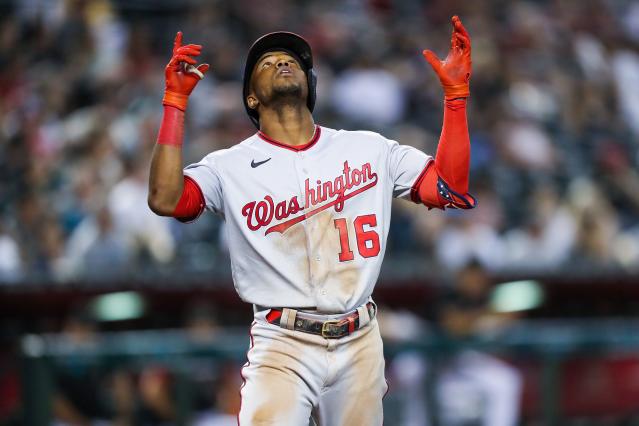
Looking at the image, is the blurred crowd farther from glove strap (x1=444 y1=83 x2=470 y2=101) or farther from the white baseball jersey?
glove strap (x1=444 y1=83 x2=470 y2=101)

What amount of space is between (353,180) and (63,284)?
14.7 feet

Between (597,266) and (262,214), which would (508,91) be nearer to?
(597,266)

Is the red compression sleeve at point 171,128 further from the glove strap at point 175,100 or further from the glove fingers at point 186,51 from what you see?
the glove fingers at point 186,51

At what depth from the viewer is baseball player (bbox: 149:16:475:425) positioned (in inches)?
160

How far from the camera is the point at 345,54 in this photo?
1152 cm

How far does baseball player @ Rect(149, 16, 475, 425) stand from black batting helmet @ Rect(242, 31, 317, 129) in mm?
26

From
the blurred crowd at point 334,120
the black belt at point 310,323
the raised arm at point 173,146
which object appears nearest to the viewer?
the raised arm at point 173,146

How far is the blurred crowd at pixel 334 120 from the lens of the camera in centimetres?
904

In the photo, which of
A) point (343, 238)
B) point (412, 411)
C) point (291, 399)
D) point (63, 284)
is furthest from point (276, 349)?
point (63, 284)

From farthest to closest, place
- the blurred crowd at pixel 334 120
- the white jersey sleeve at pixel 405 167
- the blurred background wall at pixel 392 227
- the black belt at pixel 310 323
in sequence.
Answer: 1. the blurred crowd at pixel 334 120
2. the blurred background wall at pixel 392 227
3. the white jersey sleeve at pixel 405 167
4. the black belt at pixel 310 323

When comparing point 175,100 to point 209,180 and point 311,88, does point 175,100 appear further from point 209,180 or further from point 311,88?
point 311,88

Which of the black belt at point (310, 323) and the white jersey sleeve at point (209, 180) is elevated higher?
the white jersey sleeve at point (209, 180)

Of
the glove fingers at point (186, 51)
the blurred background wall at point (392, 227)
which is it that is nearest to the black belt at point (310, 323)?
the glove fingers at point (186, 51)

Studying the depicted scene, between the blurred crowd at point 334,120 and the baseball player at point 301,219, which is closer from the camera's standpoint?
the baseball player at point 301,219
